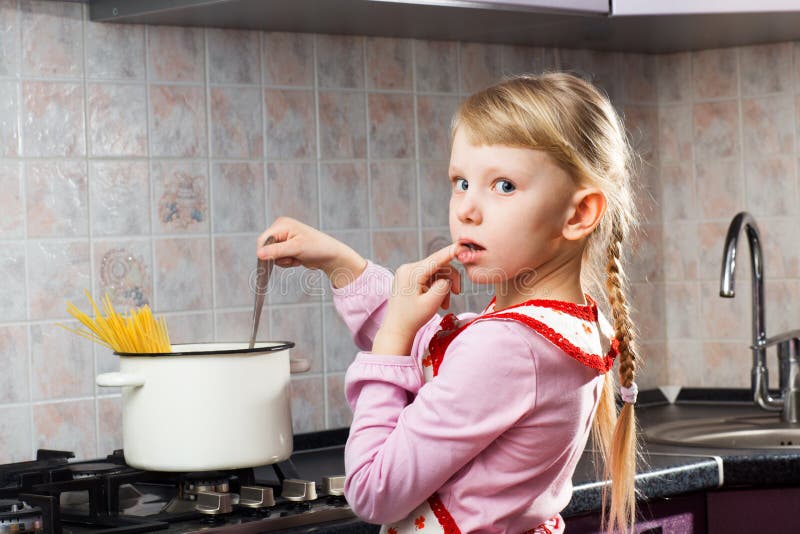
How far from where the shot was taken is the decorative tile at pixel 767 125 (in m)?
2.10

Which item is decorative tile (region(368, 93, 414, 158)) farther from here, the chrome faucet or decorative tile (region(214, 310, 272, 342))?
the chrome faucet

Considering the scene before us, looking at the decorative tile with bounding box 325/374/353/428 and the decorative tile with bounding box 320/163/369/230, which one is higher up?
the decorative tile with bounding box 320/163/369/230

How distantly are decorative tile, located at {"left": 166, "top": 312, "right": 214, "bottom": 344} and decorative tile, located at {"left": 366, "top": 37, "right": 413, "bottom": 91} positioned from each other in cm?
48

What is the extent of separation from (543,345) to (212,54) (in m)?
0.94

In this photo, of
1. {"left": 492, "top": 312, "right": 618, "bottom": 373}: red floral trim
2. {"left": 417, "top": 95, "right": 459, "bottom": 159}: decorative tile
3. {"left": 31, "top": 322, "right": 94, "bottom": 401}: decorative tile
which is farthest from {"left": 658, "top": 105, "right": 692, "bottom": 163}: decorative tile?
{"left": 492, "top": 312, "right": 618, "bottom": 373}: red floral trim

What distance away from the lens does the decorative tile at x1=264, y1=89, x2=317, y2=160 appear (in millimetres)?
1775

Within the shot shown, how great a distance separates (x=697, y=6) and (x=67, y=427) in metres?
1.16

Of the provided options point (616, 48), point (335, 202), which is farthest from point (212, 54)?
point (616, 48)

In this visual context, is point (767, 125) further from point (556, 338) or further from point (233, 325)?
point (556, 338)

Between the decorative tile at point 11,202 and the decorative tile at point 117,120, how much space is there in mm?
117

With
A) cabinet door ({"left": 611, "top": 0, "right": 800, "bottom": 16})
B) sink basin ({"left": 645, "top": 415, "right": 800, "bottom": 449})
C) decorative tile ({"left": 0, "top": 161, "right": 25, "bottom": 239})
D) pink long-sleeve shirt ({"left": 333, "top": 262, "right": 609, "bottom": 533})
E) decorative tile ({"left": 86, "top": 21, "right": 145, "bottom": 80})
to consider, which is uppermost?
cabinet door ({"left": 611, "top": 0, "right": 800, "bottom": 16})

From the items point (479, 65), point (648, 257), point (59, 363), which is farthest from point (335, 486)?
point (648, 257)

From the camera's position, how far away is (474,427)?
3.11 feet

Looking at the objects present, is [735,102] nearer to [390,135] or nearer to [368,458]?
[390,135]
